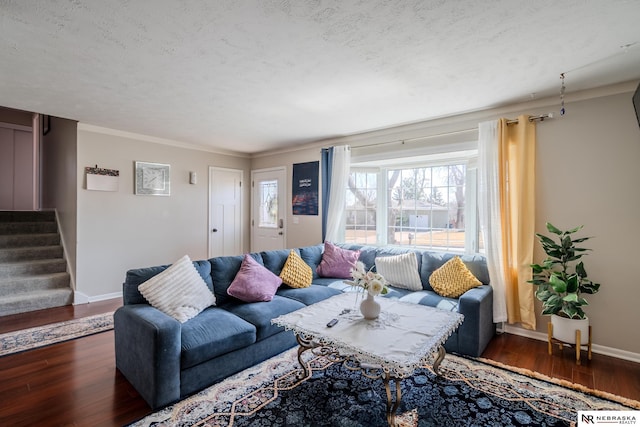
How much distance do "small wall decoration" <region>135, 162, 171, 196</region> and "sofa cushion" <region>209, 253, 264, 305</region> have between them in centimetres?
256

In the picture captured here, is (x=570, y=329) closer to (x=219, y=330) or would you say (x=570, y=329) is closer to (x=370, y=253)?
(x=370, y=253)

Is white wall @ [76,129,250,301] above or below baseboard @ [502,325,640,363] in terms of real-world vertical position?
above

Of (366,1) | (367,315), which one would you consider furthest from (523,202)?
(366,1)

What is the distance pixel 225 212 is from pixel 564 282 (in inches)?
202

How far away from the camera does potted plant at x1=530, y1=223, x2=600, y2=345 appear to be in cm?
262

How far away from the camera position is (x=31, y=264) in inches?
169

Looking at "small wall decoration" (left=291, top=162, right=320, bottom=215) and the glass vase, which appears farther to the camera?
"small wall decoration" (left=291, top=162, right=320, bottom=215)

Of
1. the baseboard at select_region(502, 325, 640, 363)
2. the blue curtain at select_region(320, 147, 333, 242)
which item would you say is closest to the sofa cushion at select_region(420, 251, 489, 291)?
the baseboard at select_region(502, 325, 640, 363)

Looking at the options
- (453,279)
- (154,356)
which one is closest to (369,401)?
(154,356)

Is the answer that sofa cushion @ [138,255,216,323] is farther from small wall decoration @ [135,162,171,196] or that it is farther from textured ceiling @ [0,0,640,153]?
small wall decoration @ [135,162,171,196]

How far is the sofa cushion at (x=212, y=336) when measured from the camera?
2.07 metres

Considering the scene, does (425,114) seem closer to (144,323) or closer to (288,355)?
(288,355)

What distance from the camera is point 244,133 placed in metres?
4.52

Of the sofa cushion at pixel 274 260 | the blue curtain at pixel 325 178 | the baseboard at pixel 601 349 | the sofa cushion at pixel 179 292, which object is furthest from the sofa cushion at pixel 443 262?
the sofa cushion at pixel 179 292
